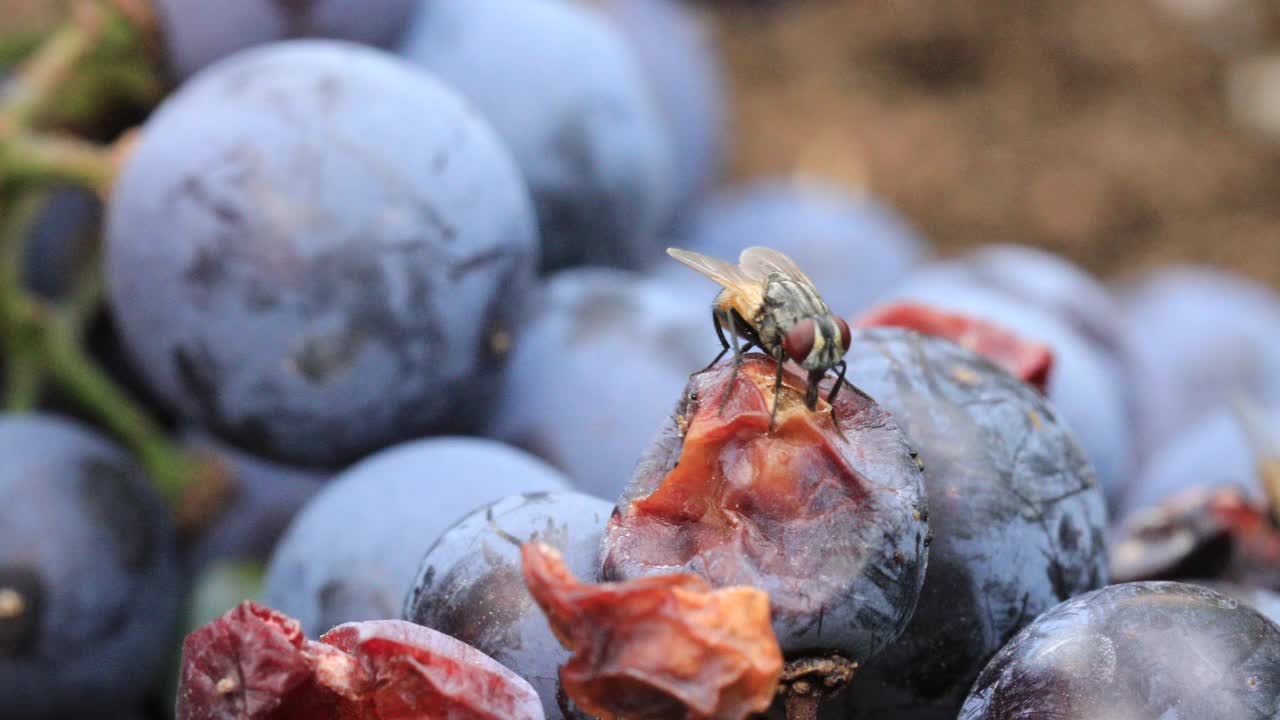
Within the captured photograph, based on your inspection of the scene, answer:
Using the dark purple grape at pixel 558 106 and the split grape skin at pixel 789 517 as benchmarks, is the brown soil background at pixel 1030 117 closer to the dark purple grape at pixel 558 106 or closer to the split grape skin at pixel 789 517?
the dark purple grape at pixel 558 106

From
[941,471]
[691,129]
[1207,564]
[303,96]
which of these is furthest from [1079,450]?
[691,129]

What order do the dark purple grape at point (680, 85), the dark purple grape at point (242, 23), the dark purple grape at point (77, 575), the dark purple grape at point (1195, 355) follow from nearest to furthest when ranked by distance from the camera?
the dark purple grape at point (77, 575)
the dark purple grape at point (242, 23)
the dark purple grape at point (1195, 355)
the dark purple grape at point (680, 85)

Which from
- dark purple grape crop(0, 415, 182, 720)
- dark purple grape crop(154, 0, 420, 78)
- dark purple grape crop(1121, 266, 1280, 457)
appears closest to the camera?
dark purple grape crop(0, 415, 182, 720)

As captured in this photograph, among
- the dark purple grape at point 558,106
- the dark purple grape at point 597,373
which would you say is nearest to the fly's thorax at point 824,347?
the dark purple grape at point 597,373

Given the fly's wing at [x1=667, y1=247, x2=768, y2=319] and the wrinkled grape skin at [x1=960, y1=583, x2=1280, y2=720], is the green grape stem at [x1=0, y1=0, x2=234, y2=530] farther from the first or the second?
the wrinkled grape skin at [x1=960, y1=583, x2=1280, y2=720]

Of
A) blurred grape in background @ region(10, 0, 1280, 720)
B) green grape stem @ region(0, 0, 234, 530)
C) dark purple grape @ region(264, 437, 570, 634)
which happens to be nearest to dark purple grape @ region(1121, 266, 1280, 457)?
blurred grape in background @ region(10, 0, 1280, 720)

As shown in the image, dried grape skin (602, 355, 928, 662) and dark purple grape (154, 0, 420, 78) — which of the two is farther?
dark purple grape (154, 0, 420, 78)

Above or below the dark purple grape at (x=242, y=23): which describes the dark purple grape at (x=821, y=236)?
below
